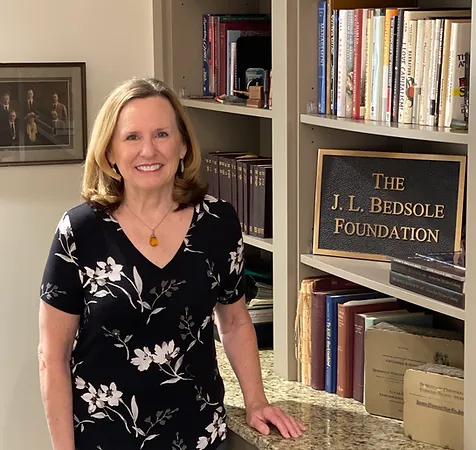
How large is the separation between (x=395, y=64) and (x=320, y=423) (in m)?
0.83

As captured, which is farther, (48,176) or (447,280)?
(48,176)

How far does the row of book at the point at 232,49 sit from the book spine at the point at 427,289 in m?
1.01

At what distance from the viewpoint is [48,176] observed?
10.2 ft

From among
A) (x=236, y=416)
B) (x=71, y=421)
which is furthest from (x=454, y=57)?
(x=71, y=421)

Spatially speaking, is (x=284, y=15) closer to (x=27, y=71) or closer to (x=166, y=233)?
(x=166, y=233)

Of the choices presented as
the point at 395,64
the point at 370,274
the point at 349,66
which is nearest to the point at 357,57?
the point at 349,66

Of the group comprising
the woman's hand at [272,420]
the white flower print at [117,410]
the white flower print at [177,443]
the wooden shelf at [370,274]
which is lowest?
the white flower print at [177,443]

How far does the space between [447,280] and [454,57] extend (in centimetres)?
46

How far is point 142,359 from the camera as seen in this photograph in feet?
6.81

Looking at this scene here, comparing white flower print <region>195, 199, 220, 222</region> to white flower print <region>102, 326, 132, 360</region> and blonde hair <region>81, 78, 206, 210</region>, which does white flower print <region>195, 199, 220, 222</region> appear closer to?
blonde hair <region>81, 78, 206, 210</region>

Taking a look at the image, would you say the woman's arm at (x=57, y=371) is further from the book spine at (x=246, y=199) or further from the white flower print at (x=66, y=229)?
the book spine at (x=246, y=199)

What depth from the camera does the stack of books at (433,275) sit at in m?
1.95

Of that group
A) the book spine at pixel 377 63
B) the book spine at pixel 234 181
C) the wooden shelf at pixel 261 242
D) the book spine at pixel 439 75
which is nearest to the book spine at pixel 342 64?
the book spine at pixel 377 63

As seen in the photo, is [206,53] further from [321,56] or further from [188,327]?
[188,327]
